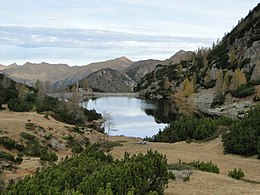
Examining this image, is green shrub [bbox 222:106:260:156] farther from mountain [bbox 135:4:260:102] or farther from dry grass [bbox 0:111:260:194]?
mountain [bbox 135:4:260:102]

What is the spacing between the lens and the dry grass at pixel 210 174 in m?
13.6

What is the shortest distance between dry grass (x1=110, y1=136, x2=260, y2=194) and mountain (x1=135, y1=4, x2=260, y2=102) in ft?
182

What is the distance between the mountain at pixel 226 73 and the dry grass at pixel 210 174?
55.5 meters

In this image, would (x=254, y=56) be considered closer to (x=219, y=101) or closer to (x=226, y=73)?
(x=226, y=73)

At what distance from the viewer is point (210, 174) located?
16.0m

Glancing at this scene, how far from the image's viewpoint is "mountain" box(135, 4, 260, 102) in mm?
93062

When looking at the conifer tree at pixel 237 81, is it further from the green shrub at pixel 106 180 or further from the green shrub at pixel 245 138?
the green shrub at pixel 106 180

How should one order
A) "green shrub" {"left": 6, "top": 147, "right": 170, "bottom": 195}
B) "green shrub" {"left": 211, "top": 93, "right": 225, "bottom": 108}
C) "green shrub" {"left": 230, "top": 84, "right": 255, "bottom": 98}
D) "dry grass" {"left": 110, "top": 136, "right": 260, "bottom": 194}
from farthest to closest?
"green shrub" {"left": 211, "top": 93, "right": 225, "bottom": 108} < "green shrub" {"left": 230, "top": 84, "right": 255, "bottom": 98} < "dry grass" {"left": 110, "top": 136, "right": 260, "bottom": 194} < "green shrub" {"left": 6, "top": 147, "right": 170, "bottom": 195}

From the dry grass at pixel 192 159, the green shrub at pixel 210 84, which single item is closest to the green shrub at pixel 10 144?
the dry grass at pixel 192 159

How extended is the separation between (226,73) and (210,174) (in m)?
93.3

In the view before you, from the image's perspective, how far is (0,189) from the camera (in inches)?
568

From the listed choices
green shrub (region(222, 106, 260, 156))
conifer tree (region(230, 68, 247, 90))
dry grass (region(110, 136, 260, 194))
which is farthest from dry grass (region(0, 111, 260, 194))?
conifer tree (region(230, 68, 247, 90))

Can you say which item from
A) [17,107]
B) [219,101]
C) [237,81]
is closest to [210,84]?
[237,81]

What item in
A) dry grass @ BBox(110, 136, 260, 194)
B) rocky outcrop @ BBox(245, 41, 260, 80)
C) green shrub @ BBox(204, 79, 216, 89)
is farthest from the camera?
green shrub @ BBox(204, 79, 216, 89)
